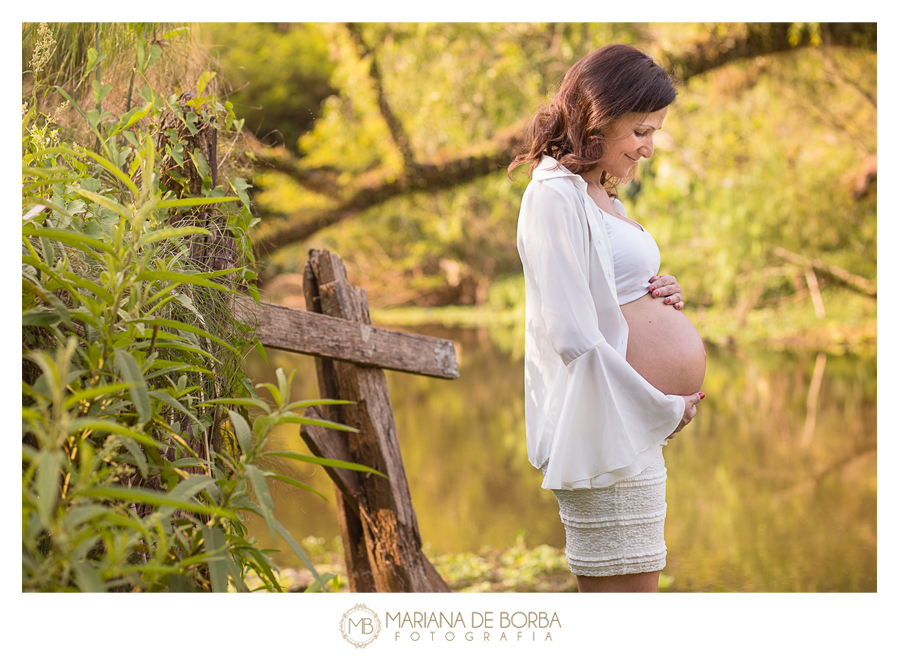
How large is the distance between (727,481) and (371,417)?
4.12 metres

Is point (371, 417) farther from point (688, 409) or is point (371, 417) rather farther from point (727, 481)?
point (727, 481)

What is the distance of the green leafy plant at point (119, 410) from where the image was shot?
82 centimetres

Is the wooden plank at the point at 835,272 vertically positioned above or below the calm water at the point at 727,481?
above

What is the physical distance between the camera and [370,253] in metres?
12.5

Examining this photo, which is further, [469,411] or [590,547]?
[469,411]

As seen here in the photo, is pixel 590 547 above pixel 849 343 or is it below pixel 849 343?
below

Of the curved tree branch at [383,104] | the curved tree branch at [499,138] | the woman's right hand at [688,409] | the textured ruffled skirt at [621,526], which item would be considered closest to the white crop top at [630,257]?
the woman's right hand at [688,409]

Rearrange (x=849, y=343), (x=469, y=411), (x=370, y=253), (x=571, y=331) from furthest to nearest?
1. (x=370, y=253)
2. (x=849, y=343)
3. (x=469, y=411)
4. (x=571, y=331)

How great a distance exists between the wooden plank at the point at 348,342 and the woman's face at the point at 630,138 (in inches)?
30.1
